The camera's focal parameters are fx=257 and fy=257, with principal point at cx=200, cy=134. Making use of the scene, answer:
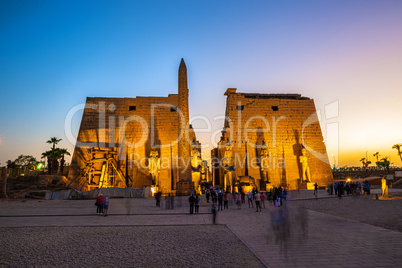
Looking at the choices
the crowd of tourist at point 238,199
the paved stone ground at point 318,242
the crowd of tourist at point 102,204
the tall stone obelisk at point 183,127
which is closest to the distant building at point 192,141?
the tall stone obelisk at point 183,127

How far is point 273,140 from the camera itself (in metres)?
26.4

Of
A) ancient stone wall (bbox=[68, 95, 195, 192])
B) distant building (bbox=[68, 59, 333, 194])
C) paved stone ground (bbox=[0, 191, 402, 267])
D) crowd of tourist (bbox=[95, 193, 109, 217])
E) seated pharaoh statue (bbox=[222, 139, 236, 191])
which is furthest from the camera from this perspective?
ancient stone wall (bbox=[68, 95, 195, 192])

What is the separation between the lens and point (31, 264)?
14.3 feet

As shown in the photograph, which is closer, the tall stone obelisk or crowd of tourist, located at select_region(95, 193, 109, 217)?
crowd of tourist, located at select_region(95, 193, 109, 217)

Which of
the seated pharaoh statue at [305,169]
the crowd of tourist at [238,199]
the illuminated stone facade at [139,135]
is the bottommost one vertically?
the crowd of tourist at [238,199]

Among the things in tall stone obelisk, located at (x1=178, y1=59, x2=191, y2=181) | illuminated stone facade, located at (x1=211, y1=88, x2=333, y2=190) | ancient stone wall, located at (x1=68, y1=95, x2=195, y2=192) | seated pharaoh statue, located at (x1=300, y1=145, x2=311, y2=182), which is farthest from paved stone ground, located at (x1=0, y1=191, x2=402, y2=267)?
illuminated stone facade, located at (x1=211, y1=88, x2=333, y2=190)

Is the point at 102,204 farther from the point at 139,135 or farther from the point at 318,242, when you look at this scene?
the point at 139,135

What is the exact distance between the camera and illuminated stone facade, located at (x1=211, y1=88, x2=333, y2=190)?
25281mm

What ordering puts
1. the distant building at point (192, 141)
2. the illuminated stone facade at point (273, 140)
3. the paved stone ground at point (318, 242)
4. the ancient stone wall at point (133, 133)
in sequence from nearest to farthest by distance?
1. the paved stone ground at point (318, 242)
2. the distant building at point (192, 141)
3. the ancient stone wall at point (133, 133)
4. the illuminated stone facade at point (273, 140)

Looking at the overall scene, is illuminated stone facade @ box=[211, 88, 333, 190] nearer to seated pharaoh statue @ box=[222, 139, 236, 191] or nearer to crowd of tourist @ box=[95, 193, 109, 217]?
seated pharaoh statue @ box=[222, 139, 236, 191]

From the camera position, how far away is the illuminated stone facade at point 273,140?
2528 centimetres

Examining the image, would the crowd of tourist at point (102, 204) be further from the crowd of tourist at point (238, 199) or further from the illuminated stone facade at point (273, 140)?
the illuminated stone facade at point (273, 140)

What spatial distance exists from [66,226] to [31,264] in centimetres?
379

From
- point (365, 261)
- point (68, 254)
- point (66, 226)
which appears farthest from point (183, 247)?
point (66, 226)
